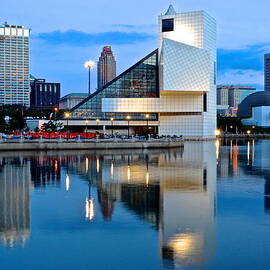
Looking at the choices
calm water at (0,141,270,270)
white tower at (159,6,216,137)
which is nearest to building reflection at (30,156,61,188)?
calm water at (0,141,270,270)

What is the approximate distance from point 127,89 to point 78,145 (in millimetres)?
58188

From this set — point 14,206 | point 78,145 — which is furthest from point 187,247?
point 78,145

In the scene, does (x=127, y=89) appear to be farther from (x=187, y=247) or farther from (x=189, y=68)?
(x=187, y=247)

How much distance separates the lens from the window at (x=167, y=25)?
112 meters

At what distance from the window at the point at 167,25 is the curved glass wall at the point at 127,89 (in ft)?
18.8

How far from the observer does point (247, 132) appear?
154 meters

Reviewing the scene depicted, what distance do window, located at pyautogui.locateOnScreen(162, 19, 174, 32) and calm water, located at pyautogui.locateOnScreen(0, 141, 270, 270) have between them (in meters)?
88.3

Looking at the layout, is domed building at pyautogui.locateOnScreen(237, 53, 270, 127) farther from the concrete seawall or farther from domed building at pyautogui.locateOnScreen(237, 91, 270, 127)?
the concrete seawall

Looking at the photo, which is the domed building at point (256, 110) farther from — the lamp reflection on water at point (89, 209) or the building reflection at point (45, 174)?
the lamp reflection on water at point (89, 209)

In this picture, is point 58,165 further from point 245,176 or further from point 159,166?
point 245,176

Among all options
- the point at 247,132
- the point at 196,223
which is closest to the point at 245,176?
the point at 196,223

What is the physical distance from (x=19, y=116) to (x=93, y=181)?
86602mm

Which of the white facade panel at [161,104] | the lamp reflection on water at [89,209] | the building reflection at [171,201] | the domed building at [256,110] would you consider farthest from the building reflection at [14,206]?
the domed building at [256,110]

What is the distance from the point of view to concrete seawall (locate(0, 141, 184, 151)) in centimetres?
5275
